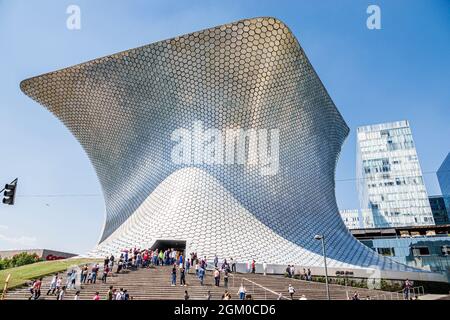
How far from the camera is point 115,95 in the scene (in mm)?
25203

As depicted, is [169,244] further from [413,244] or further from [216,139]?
[413,244]

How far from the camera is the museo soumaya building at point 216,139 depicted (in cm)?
2202

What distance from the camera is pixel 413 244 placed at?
39.8 metres

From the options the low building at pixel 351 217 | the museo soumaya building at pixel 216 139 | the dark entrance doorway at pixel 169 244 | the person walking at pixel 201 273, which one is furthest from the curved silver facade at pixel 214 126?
the low building at pixel 351 217

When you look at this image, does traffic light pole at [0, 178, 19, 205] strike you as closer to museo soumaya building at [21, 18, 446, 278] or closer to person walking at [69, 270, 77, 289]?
person walking at [69, 270, 77, 289]

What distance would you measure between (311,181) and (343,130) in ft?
24.8

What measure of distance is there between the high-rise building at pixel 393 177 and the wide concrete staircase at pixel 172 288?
174ft

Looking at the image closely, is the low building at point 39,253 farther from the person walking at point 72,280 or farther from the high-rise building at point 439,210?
the high-rise building at point 439,210

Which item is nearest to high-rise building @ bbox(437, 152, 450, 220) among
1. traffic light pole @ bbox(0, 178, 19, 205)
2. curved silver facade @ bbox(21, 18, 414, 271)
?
curved silver facade @ bbox(21, 18, 414, 271)

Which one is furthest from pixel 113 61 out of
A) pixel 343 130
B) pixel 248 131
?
pixel 343 130

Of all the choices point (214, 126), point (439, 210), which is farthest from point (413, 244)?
point (439, 210)

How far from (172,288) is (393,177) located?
62.5 m
